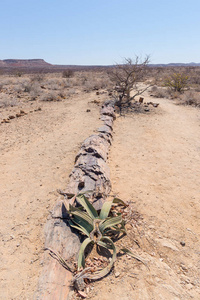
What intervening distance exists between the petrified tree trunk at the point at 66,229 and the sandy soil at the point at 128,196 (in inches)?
6.8

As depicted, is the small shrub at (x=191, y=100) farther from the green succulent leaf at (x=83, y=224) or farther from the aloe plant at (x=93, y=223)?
the green succulent leaf at (x=83, y=224)

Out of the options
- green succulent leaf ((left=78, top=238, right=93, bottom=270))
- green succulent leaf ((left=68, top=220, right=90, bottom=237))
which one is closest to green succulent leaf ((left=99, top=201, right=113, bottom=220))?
green succulent leaf ((left=68, top=220, right=90, bottom=237))

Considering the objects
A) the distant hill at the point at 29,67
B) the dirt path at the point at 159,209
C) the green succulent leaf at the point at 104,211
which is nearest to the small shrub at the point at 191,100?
the dirt path at the point at 159,209

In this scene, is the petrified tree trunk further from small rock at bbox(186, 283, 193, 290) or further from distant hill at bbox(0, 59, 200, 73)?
distant hill at bbox(0, 59, 200, 73)

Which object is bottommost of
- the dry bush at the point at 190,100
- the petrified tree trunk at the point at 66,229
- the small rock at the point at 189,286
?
the small rock at the point at 189,286

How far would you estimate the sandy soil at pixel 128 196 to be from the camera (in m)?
2.09

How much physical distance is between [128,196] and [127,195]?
3 cm

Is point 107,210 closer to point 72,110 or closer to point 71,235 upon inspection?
point 71,235

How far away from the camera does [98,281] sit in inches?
80.8

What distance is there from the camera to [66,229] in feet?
8.14

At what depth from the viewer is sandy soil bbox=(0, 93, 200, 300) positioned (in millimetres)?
2094


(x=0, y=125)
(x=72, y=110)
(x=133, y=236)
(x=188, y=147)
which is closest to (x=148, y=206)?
(x=133, y=236)

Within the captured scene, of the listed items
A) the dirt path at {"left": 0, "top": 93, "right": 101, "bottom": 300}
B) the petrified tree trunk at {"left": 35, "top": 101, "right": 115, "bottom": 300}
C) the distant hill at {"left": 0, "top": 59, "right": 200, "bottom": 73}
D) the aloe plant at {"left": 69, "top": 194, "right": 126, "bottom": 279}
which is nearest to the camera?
the petrified tree trunk at {"left": 35, "top": 101, "right": 115, "bottom": 300}

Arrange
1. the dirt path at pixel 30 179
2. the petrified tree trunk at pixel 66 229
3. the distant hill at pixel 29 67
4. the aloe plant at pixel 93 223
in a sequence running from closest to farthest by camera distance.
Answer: the petrified tree trunk at pixel 66 229
the dirt path at pixel 30 179
the aloe plant at pixel 93 223
the distant hill at pixel 29 67
